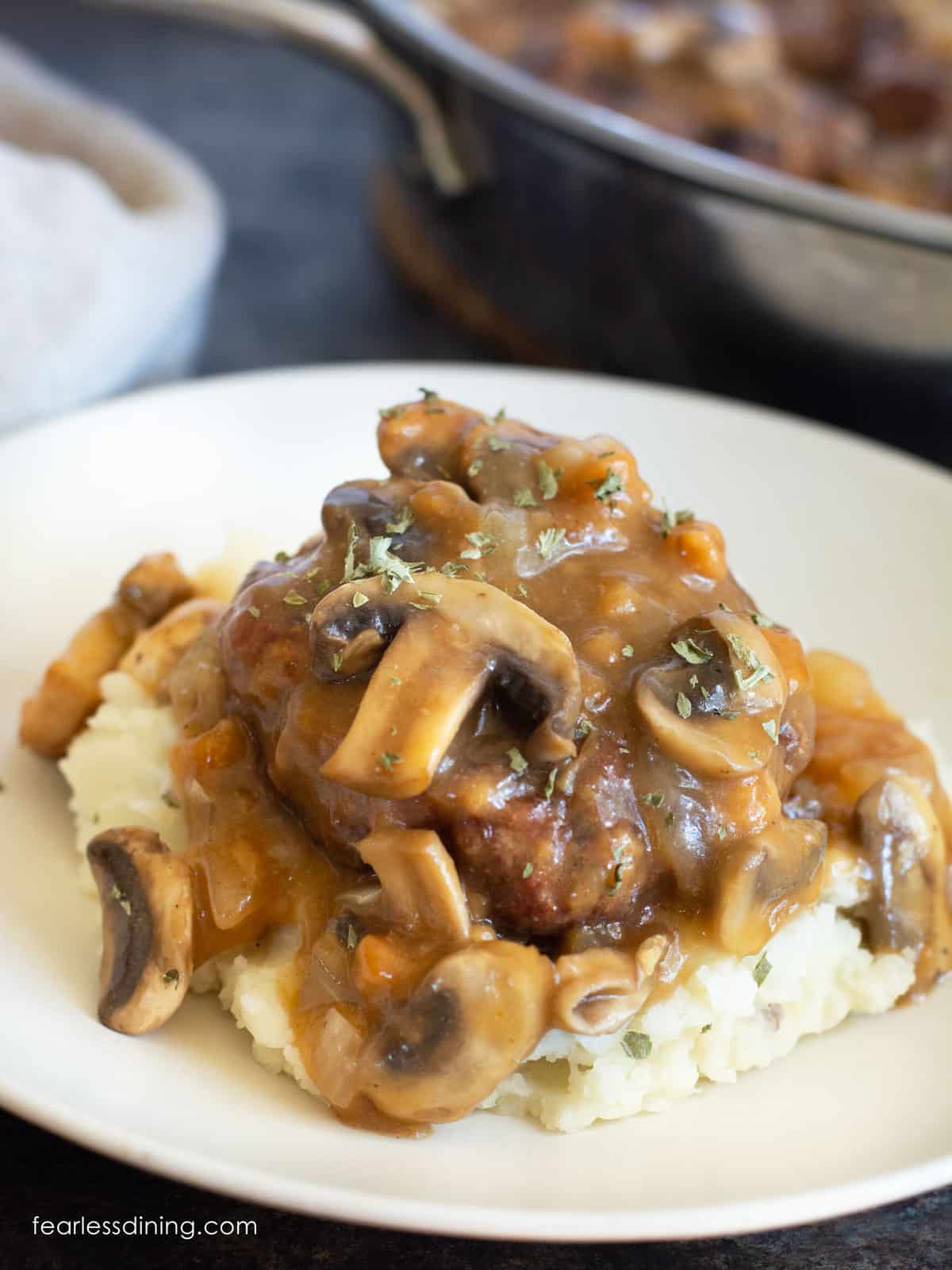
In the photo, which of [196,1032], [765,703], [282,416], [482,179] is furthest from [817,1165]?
[482,179]

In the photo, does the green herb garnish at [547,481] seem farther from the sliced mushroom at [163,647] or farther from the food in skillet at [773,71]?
the food in skillet at [773,71]

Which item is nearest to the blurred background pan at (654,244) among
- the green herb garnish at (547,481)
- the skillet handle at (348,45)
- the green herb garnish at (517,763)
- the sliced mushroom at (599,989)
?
the skillet handle at (348,45)

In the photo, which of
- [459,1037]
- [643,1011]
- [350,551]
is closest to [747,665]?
[643,1011]

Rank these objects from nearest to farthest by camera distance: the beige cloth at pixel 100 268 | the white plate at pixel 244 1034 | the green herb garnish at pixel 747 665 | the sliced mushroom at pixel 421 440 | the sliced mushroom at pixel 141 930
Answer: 1. the white plate at pixel 244 1034
2. the sliced mushroom at pixel 141 930
3. the green herb garnish at pixel 747 665
4. the sliced mushroom at pixel 421 440
5. the beige cloth at pixel 100 268

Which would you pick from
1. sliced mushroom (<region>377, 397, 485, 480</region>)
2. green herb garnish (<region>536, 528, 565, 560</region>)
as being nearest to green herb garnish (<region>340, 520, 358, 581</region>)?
sliced mushroom (<region>377, 397, 485, 480</region>)

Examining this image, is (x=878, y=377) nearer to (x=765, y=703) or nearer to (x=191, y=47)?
(x=765, y=703)

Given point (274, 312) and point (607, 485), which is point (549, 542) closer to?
point (607, 485)
